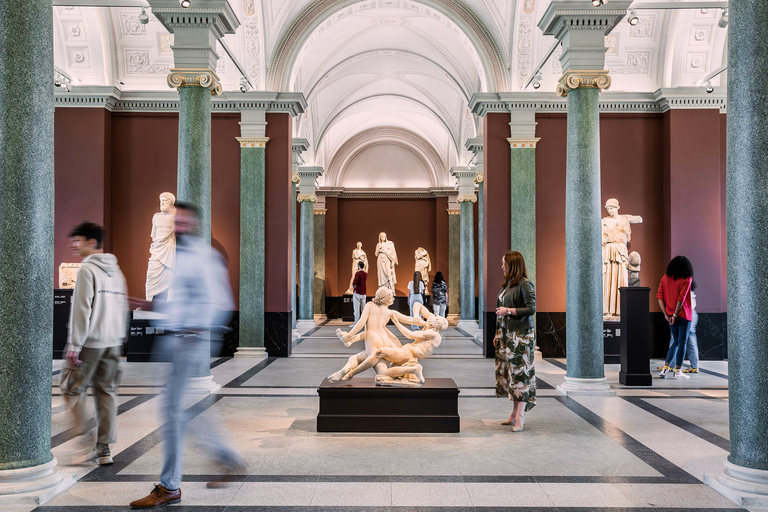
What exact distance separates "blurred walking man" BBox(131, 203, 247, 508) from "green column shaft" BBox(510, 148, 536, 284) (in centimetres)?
854

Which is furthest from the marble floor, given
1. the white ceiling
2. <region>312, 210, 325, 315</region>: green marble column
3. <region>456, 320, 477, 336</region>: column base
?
<region>312, 210, 325, 315</region>: green marble column

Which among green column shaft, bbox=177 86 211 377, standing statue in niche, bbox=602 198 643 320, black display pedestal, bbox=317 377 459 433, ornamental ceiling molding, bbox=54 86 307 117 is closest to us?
black display pedestal, bbox=317 377 459 433

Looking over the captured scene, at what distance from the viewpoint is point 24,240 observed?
13.1 ft

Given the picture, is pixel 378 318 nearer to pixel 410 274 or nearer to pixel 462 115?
pixel 462 115

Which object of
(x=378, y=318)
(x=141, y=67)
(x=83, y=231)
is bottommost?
(x=378, y=318)

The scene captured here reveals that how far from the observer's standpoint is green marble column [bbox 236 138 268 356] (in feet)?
38.8

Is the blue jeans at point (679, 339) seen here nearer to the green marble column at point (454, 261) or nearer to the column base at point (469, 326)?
the column base at point (469, 326)

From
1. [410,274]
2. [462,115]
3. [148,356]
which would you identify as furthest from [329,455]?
[410,274]

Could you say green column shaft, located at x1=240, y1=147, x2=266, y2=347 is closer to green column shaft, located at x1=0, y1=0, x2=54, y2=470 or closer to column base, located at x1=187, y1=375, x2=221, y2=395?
column base, located at x1=187, y1=375, x2=221, y2=395

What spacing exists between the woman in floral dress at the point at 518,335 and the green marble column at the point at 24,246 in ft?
12.5

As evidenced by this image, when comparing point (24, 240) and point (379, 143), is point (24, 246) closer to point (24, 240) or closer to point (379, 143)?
point (24, 240)

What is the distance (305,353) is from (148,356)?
3008mm

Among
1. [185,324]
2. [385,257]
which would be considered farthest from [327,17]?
[185,324]

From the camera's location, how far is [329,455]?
505 centimetres
